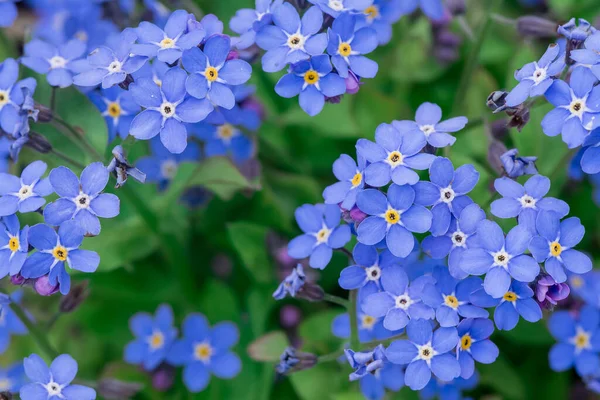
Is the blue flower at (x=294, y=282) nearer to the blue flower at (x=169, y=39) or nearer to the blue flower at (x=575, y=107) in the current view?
the blue flower at (x=169, y=39)

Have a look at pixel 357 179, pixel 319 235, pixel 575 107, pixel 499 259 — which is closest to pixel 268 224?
pixel 319 235

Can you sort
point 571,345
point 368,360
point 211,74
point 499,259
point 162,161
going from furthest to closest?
point 162,161 < point 571,345 < point 211,74 < point 368,360 < point 499,259

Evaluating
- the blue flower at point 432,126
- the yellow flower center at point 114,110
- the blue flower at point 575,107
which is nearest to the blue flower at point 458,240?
the blue flower at point 432,126

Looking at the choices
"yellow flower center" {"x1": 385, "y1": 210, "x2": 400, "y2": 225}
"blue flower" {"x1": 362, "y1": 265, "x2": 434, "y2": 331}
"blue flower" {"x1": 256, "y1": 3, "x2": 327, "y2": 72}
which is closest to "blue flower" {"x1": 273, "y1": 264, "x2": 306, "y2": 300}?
"blue flower" {"x1": 362, "y1": 265, "x2": 434, "y2": 331}

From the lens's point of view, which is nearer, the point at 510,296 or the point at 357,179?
the point at 510,296

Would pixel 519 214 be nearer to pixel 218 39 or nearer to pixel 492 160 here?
pixel 492 160

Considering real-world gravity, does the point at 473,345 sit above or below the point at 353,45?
below

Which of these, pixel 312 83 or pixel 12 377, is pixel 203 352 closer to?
pixel 12 377
